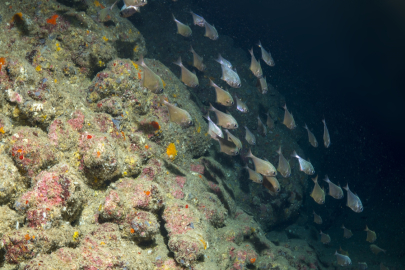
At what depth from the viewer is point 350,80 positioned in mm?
44781

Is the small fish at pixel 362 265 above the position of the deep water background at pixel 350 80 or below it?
below

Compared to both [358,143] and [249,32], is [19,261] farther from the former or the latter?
[358,143]

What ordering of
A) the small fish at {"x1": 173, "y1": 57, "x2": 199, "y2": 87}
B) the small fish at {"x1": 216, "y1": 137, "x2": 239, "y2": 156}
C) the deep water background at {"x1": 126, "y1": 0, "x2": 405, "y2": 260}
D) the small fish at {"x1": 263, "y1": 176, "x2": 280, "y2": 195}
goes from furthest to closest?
the deep water background at {"x1": 126, "y1": 0, "x2": 405, "y2": 260} → the small fish at {"x1": 263, "y1": 176, "x2": 280, "y2": 195} → the small fish at {"x1": 173, "y1": 57, "x2": 199, "y2": 87} → the small fish at {"x1": 216, "y1": 137, "x2": 239, "y2": 156}

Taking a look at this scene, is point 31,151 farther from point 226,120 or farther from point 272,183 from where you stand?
point 272,183

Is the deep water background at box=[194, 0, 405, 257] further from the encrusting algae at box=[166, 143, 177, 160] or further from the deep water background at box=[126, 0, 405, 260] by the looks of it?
the encrusting algae at box=[166, 143, 177, 160]

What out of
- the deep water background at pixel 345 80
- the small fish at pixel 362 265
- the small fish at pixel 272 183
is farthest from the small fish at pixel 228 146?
the small fish at pixel 362 265

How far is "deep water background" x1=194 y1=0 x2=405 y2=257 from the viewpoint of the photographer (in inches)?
674

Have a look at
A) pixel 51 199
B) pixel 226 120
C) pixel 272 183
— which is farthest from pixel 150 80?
pixel 272 183

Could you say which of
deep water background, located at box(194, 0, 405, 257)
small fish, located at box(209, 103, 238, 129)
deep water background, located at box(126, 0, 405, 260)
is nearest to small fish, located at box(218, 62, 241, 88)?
small fish, located at box(209, 103, 238, 129)

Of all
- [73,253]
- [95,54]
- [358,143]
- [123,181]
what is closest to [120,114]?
[123,181]

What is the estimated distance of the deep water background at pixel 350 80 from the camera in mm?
17125

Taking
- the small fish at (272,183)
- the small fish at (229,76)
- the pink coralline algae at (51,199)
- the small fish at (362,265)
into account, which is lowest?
the small fish at (362,265)

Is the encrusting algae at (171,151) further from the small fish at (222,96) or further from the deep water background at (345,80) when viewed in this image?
the deep water background at (345,80)

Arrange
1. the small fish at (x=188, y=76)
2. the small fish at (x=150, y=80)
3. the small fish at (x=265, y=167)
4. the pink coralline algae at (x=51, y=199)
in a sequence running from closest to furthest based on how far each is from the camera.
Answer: the pink coralline algae at (x=51, y=199) → the small fish at (x=150, y=80) → the small fish at (x=265, y=167) → the small fish at (x=188, y=76)
